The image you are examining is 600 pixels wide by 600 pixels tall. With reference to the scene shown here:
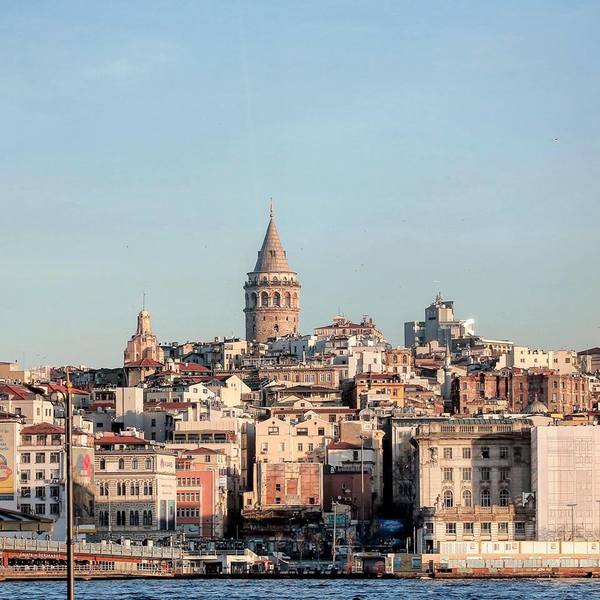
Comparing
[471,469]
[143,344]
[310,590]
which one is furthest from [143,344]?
[310,590]

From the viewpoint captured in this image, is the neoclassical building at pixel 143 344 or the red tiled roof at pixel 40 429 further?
the neoclassical building at pixel 143 344

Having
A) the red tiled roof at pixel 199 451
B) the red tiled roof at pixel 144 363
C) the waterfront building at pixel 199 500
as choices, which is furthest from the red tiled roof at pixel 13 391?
the red tiled roof at pixel 144 363

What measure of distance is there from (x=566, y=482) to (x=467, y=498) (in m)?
5.90

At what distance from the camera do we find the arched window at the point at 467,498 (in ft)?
397

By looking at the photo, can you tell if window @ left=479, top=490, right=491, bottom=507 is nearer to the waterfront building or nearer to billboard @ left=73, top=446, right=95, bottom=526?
the waterfront building

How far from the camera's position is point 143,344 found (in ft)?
626

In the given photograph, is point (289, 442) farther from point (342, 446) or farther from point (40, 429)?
point (40, 429)

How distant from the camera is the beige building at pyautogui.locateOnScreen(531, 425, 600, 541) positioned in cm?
11800

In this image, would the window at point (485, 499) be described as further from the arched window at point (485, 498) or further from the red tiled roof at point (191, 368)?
the red tiled roof at point (191, 368)

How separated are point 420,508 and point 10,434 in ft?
78.9

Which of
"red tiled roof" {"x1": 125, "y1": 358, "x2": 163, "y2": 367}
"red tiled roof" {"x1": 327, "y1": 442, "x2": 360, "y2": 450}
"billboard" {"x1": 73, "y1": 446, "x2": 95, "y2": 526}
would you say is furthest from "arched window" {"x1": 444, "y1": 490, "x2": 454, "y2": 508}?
"red tiled roof" {"x1": 125, "y1": 358, "x2": 163, "y2": 367}

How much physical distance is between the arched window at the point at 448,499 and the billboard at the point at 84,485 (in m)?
20.4

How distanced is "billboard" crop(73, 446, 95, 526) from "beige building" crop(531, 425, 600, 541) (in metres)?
25.6

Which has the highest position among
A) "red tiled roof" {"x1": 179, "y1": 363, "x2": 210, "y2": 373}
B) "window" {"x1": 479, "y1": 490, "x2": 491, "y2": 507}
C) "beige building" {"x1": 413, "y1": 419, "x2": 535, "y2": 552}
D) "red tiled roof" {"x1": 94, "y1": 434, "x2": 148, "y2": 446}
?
"red tiled roof" {"x1": 179, "y1": 363, "x2": 210, "y2": 373}
